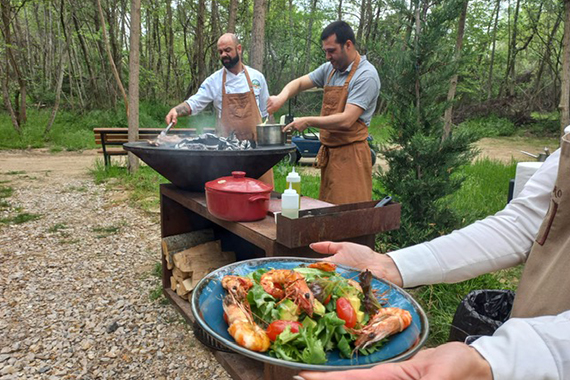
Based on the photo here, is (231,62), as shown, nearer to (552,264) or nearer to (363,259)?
(363,259)

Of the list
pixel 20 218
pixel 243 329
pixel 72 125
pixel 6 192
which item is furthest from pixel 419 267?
pixel 72 125

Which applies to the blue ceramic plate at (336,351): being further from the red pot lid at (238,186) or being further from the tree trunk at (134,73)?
the tree trunk at (134,73)

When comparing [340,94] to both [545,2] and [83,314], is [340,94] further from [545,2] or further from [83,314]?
[545,2]

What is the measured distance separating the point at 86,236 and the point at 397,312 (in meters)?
5.01

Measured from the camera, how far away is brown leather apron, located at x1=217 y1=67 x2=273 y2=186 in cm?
480

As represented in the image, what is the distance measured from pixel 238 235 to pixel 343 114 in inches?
61.2

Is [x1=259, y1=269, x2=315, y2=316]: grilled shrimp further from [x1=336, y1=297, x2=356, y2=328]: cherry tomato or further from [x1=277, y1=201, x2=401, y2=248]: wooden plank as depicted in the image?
[x1=277, y1=201, x2=401, y2=248]: wooden plank

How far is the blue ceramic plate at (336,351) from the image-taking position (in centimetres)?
94

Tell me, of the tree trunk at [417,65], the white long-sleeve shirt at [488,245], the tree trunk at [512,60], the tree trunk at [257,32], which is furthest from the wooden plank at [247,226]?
the tree trunk at [512,60]

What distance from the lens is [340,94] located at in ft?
12.6

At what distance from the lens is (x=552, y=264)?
973mm

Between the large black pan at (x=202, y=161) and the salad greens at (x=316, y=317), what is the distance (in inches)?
59.6

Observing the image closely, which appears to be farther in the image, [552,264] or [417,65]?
[417,65]

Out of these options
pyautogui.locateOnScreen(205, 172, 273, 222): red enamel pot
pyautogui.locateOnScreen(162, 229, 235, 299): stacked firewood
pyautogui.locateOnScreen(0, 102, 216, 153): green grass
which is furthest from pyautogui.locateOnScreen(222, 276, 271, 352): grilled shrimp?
pyautogui.locateOnScreen(0, 102, 216, 153): green grass
